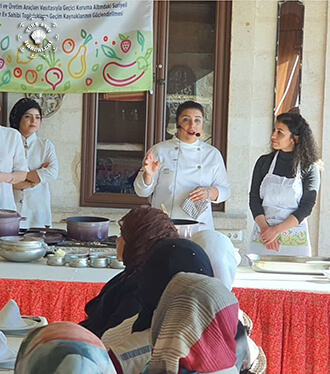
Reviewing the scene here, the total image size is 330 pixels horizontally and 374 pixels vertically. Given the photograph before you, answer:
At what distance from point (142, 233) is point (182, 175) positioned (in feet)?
6.69

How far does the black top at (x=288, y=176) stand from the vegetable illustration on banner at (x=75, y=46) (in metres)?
1.47

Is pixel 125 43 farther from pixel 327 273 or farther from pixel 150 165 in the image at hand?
pixel 327 273

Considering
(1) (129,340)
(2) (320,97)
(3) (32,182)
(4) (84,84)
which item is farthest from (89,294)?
(2) (320,97)

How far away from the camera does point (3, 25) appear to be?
5.35 m

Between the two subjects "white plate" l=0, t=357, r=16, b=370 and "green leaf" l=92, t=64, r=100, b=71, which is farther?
"green leaf" l=92, t=64, r=100, b=71

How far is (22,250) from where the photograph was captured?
10.7ft

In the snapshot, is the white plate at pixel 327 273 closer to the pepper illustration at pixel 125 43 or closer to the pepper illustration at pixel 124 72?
the pepper illustration at pixel 124 72

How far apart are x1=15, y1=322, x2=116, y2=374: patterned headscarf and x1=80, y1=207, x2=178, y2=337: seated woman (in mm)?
1187

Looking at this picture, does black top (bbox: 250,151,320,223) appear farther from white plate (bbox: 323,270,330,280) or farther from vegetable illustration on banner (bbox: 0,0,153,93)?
vegetable illustration on banner (bbox: 0,0,153,93)

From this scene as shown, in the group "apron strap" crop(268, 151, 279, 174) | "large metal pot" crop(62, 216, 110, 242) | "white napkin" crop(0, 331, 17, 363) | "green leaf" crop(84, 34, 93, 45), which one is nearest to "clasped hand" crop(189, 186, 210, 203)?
"apron strap" crop(268, 151, 279, 174)

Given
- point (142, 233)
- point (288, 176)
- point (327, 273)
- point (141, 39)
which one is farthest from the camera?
point (141, 39)

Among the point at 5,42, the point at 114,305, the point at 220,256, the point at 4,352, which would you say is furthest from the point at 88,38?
the point at 4,352

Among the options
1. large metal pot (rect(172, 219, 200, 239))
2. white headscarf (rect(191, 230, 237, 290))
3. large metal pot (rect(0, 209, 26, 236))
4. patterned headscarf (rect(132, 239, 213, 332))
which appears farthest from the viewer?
large metal pot (rect(0, 209, 26, 236))

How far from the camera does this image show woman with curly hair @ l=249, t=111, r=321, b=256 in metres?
3.95
